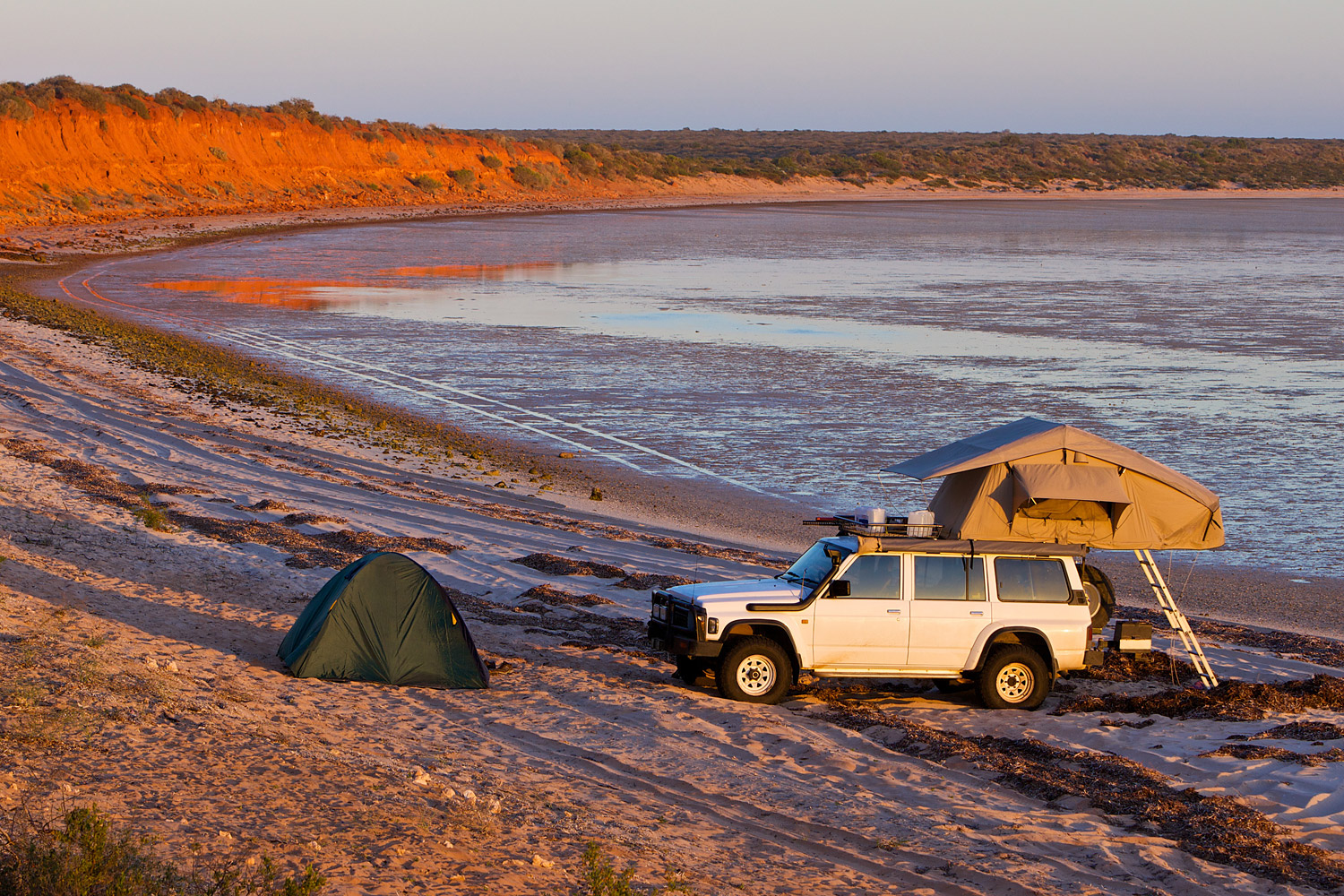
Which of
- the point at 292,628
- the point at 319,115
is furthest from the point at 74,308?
the point at 319,115

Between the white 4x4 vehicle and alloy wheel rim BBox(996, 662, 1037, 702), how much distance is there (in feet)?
0.04

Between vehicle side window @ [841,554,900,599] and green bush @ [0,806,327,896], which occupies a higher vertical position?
vehicle side window @ [841,554,900,599]

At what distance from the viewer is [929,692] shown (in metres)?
13.2

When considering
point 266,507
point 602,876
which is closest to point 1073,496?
point 602,876

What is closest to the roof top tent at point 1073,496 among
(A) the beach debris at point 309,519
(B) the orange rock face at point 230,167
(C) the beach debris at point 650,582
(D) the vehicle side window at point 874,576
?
(D) the vehicle side window at point 874,576

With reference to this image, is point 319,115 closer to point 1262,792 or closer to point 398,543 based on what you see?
point 398,543

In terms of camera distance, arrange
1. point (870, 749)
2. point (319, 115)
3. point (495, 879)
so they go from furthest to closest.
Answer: point (319, 115) → point (870, 749) → point (495, 879)

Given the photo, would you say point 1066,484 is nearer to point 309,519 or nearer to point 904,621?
point 904,621

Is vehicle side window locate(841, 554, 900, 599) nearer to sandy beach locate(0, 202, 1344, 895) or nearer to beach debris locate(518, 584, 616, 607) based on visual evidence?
sandy beach locate(0, 202, 1344, 895)

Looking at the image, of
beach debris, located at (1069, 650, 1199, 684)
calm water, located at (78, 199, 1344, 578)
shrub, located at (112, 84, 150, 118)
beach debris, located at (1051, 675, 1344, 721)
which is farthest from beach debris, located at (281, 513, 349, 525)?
shrub, located at (112, 84, 150, 118)

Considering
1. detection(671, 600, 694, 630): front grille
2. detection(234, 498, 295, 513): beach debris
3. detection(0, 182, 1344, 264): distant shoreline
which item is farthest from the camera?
detection(0, 182, 1344, 264): distant shoreline

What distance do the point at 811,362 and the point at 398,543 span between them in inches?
770

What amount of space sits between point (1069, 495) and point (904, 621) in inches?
79.0

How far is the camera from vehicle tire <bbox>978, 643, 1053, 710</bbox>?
1230 cm
